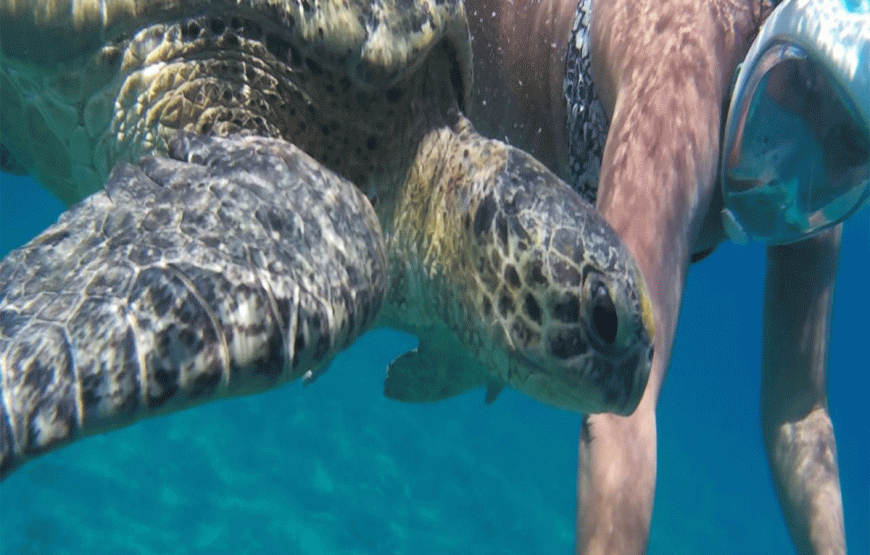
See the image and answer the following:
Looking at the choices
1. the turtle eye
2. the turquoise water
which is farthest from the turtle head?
the turquoise water

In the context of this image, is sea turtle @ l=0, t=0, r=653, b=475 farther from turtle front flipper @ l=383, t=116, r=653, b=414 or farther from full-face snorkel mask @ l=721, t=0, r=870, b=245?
full-face snorkel mask @ l=721, t=0, r=870, b=245

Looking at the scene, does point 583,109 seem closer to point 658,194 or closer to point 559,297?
point 658,194

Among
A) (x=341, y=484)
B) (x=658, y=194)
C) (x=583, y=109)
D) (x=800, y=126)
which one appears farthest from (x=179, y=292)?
(x=341, y=484)

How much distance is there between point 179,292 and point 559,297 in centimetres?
74

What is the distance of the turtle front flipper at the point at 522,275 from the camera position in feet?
4.49

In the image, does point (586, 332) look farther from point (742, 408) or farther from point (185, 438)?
point (742, 408)

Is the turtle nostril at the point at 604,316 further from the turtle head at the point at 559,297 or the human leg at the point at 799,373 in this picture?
the human leg at the point at 799,373

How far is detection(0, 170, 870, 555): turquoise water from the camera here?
5957 mm

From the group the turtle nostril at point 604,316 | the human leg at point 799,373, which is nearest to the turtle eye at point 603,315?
the turtle nostril at point 604,316

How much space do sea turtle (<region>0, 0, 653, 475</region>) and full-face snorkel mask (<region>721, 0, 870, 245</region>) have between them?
0.57 metres

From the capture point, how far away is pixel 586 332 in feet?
4.59

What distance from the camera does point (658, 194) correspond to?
4.77 feet

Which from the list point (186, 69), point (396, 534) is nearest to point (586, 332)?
point (186, 69)

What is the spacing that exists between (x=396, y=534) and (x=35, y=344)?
7.04 m
